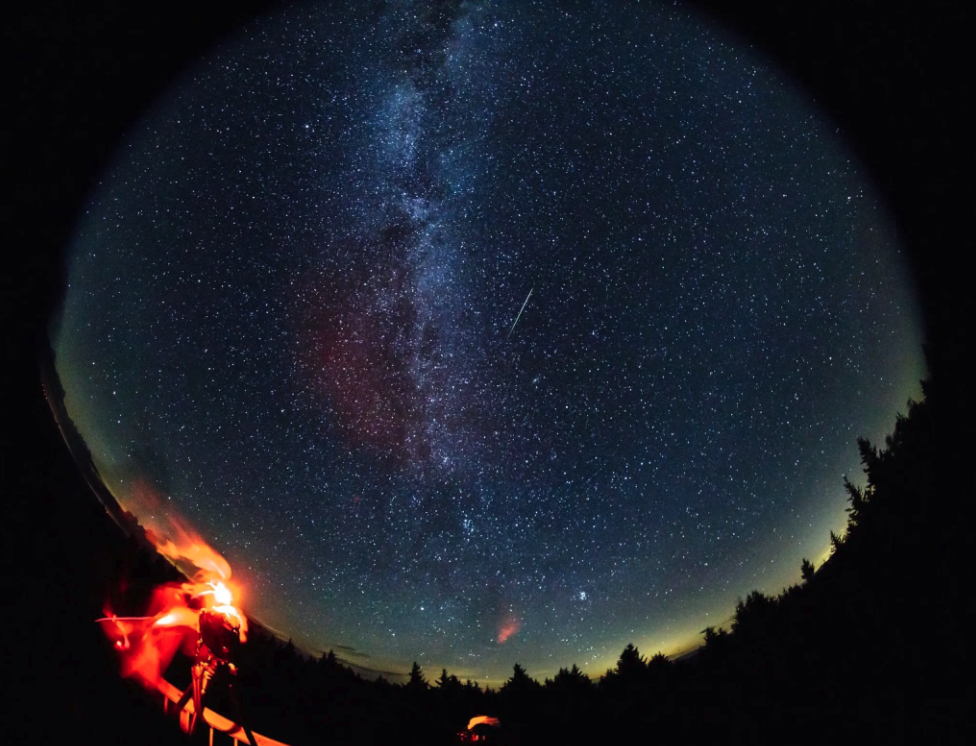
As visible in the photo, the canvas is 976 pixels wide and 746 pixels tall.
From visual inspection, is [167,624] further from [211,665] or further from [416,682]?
[416,682]

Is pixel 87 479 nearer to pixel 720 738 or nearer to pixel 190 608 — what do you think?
pixel 190 608

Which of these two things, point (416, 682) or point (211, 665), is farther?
point (416, 682)

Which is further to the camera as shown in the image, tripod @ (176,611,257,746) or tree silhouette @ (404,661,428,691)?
tree silhouette @ (404,661,428,691)

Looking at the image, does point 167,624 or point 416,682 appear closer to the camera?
point 167,624

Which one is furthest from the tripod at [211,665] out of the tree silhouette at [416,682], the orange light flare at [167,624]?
the tree silhouette at [416,682]

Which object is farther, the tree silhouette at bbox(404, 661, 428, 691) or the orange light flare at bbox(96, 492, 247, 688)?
the tree silhouette at bbox(404, 661, 428, 691)

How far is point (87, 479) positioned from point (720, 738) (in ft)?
31.4

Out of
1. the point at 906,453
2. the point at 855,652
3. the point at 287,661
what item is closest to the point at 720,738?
the point at 855,652

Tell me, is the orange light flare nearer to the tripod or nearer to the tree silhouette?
the tripod

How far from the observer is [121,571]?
3.10 meters

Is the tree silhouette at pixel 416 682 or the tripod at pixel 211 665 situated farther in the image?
the tree silhouette at pixel 416 682

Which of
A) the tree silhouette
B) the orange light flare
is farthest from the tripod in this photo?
the tree silhouette

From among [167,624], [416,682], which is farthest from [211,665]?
[416,682]

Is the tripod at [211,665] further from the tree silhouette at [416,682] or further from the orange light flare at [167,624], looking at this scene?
the tree silhouette at [416,682]
